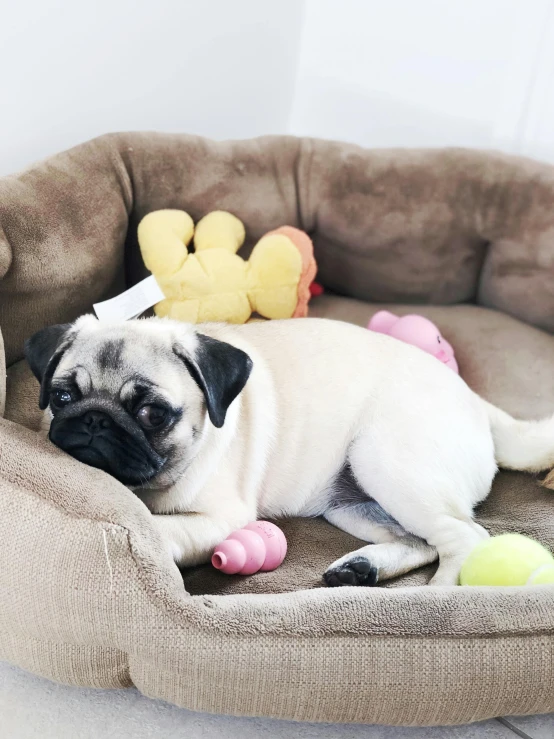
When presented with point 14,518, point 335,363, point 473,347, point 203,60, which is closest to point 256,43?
point 203,60

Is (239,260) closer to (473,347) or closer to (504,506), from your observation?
(473,347)

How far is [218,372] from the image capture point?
5.97 feet

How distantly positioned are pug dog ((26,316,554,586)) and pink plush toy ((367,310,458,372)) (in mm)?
402

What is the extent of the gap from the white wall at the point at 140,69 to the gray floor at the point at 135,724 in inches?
69.2

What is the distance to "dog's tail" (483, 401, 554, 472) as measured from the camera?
7.51 feet

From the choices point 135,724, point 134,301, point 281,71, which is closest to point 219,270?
point 134,301

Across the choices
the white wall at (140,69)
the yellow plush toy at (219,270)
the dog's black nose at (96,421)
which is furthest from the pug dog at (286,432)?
the white wall at (140,69)

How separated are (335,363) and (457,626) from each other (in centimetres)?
84

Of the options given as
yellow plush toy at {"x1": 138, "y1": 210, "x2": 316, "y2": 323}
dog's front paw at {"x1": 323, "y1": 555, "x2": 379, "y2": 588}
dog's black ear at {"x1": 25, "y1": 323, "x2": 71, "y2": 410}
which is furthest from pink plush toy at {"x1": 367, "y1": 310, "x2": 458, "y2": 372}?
dog's black ear at {"x1": 25, "y1": 323, "x2": 71, "y2": 410}

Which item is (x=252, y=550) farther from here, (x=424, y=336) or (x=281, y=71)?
(x=281, y=71)

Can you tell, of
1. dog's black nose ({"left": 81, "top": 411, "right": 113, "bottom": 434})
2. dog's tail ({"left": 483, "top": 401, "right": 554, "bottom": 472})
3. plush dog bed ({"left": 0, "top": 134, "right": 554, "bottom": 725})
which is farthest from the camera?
dog's tail ({"left": 483, "top": 401, "right": 554, "bottom": 472})

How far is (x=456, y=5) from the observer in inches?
130

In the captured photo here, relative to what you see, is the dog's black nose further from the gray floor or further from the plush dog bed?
the gray floor

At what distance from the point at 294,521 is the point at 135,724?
727 millimetres
